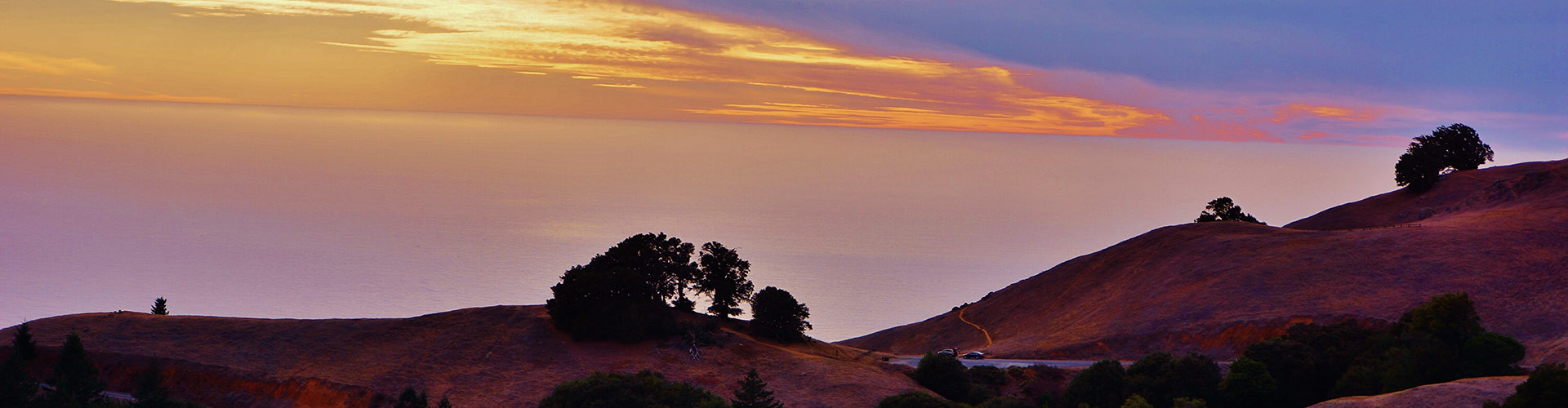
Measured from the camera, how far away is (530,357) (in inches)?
1783

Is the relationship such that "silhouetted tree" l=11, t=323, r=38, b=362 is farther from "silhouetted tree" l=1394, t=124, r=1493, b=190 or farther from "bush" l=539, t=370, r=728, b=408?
"silhouetted tree" l=1394, t=124, r=1493, b=190

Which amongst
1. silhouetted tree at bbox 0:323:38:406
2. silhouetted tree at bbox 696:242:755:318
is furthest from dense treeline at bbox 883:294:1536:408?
silhouetted tree at bbox 0:323:38:406

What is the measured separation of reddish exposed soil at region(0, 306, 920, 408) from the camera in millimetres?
41281

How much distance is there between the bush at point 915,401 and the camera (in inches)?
1339

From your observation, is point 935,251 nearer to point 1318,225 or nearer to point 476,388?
point 1318,225

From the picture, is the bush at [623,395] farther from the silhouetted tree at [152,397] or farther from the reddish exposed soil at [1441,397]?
the reddish exposed soil at [1441,397]

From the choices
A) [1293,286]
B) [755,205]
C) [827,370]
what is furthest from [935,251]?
[827,370]

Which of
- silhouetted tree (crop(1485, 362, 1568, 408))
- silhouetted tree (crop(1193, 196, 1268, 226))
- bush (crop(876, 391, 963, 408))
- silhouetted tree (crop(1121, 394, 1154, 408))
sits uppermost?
silhouetted tree (crop(1193, 196, 1268, 226))

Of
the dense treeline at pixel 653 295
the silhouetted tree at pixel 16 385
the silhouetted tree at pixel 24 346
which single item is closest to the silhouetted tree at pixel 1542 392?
the dense treeline at pixel 653 295

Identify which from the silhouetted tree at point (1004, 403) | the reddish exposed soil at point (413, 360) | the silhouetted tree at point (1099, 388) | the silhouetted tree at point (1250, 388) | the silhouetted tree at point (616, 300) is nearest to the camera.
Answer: the silhouetted tree at point (1004, 403)

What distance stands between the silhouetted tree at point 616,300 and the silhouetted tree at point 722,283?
2.70 meters

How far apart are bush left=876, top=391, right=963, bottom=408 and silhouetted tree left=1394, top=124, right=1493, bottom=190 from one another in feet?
252

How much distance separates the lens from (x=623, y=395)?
33.8 metres

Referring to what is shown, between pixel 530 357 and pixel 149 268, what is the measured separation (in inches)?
3432
